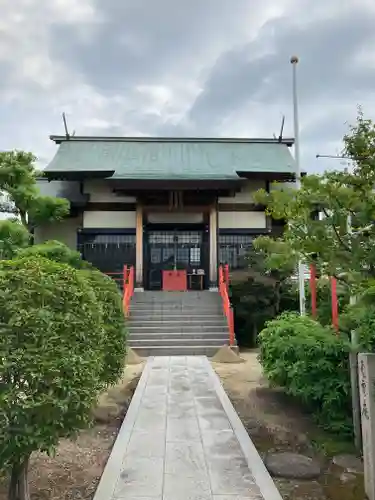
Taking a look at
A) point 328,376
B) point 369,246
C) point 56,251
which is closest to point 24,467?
point 369,246

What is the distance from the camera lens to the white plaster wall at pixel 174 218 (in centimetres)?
1750

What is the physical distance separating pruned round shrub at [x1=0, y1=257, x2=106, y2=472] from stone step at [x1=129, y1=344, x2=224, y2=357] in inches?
325

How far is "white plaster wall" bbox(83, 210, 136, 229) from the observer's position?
1717 cm

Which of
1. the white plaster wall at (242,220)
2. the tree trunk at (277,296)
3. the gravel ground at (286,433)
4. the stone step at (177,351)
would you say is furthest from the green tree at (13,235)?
the white plaster wall at (242,220)

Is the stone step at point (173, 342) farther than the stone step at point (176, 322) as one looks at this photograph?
No

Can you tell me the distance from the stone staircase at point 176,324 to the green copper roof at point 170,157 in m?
4.38

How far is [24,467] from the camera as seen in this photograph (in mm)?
3311

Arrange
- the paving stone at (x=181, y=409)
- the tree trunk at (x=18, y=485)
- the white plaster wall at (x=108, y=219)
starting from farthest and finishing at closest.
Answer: the white plaster wall at (x=108, y=219)
the paving stone at (x=181, y=409)
the tree trunk at (x=18, y=485)

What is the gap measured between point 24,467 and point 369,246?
3.21 m

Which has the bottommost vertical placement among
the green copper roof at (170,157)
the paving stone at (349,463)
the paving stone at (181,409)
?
the paving stone at (349,463)

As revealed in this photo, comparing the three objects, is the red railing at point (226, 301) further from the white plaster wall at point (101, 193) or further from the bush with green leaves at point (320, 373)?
the bush with green leaves at point (320, 373)

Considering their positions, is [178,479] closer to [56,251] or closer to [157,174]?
[56,251]

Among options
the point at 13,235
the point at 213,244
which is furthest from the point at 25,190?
the point at 213,244

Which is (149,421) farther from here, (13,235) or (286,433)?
(13,235)
